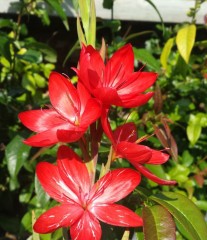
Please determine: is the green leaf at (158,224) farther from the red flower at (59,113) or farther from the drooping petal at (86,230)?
the red flower at (59,113)

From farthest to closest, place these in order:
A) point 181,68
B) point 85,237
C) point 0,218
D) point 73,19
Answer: point 73,19, point 0,218, point 181,68, point 85,237

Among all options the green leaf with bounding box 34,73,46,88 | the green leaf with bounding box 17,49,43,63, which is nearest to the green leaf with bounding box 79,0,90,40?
the green leaf with bounding box 17,49,43,63

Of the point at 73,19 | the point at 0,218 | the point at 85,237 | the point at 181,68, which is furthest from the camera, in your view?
the point at 73,19

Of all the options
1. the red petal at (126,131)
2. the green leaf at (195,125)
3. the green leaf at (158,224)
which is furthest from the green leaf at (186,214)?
the green leaf at (195,125)

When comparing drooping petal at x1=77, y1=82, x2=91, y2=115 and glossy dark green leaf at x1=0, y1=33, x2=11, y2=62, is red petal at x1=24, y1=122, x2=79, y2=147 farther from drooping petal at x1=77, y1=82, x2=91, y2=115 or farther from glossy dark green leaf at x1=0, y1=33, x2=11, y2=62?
glossy dark green leaf at x1=0, y1=33, x2=11, y2=62

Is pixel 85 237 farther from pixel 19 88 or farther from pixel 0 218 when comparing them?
pixel 0 218

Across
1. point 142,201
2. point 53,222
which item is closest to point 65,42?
point 142,201
